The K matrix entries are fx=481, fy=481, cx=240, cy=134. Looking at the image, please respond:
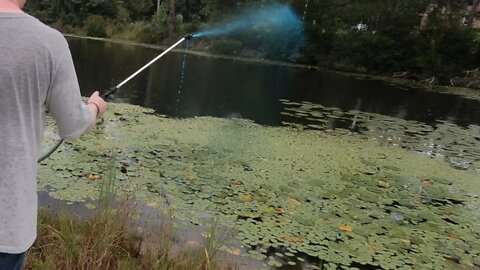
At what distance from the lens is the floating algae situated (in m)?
4.07

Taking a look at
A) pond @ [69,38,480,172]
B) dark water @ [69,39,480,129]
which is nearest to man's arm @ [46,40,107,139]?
pond @ [69,38,480,172]

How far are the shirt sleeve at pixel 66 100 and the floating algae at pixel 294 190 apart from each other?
2.48 meters

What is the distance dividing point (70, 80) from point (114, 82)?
1189 cm

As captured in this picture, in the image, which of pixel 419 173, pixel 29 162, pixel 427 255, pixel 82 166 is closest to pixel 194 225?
pixel 82 166

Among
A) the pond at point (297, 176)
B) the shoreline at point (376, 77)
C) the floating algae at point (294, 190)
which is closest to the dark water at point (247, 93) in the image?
the pond at point (297, 176)

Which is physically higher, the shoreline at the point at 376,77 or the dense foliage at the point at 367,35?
the dense foliage at the point at 367,35

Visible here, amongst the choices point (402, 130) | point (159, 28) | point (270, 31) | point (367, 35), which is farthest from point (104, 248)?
point (159, 28)

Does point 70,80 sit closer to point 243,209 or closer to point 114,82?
point 243,209

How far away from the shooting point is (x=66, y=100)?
1416 millimetres

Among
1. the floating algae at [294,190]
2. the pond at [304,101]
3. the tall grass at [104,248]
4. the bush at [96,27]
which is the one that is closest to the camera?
the tall grass at [104,248]

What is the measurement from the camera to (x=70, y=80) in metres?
1.40

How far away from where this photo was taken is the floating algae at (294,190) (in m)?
4.07

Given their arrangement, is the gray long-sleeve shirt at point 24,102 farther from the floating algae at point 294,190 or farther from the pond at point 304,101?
the pond at point 304,101

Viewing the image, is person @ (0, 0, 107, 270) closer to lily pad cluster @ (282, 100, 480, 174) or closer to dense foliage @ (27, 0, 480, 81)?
lily pad cluster @ (282, 100, 480, 174)
